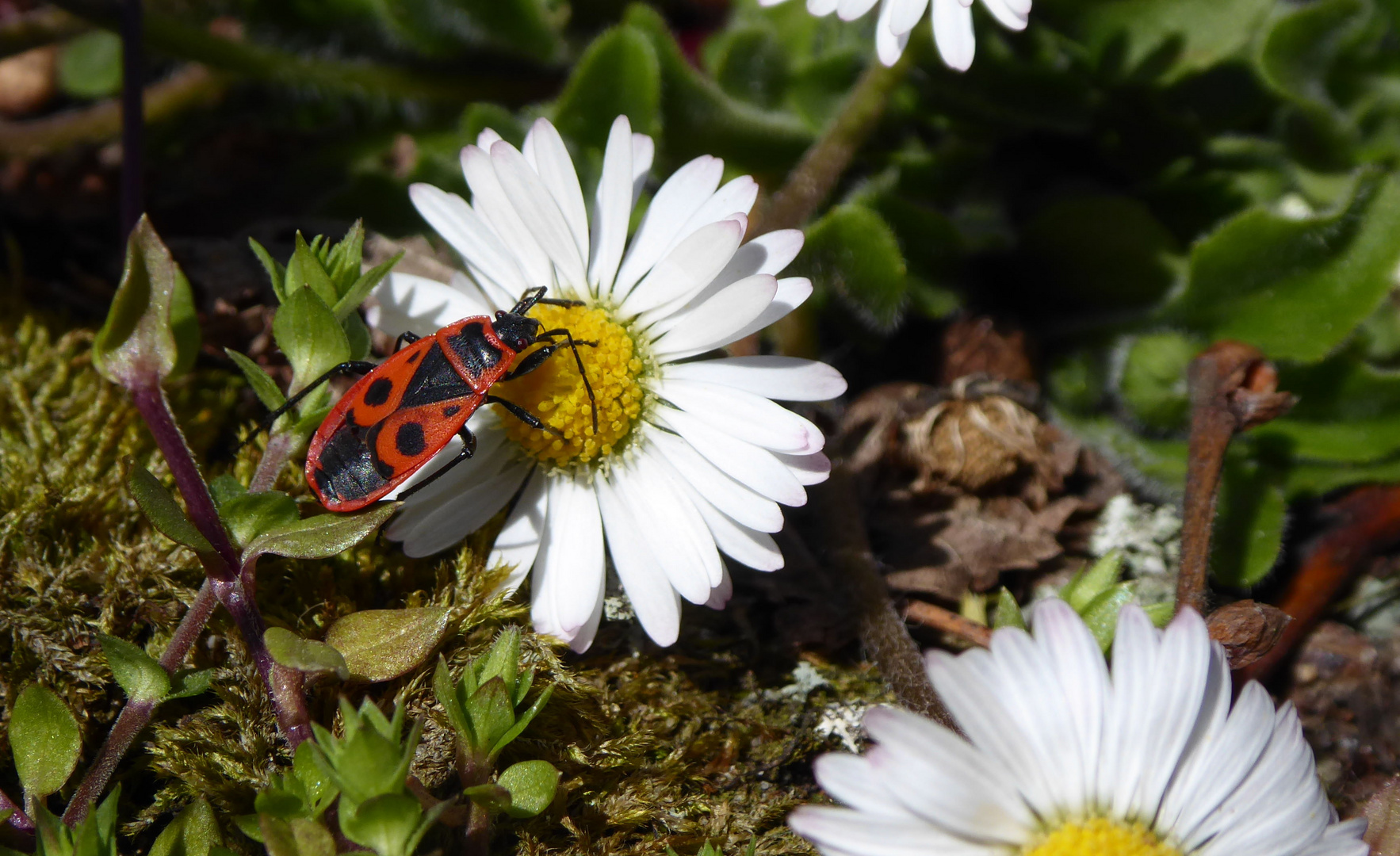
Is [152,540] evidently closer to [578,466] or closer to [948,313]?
[578,466]

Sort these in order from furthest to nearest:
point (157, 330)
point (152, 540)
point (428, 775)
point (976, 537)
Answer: point (976, 537), point (152, 540), point (428, 775), point (157, 330)

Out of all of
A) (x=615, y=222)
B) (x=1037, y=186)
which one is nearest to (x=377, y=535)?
(x=615, y=222)

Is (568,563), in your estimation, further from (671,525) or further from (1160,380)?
(1160,380)

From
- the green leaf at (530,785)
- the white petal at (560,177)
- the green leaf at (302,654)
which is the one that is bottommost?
the green leaf at (530,785)

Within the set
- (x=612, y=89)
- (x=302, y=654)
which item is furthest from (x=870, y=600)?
(x=612, y=89)

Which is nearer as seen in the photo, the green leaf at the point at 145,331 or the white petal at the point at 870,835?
the white petal at the point at 870,835

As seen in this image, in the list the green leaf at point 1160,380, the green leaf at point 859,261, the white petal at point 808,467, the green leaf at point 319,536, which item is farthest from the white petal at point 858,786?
the green leaf at point 1160,380

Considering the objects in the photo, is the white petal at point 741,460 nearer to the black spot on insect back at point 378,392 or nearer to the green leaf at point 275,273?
the black spot on insect back at point 378,392
